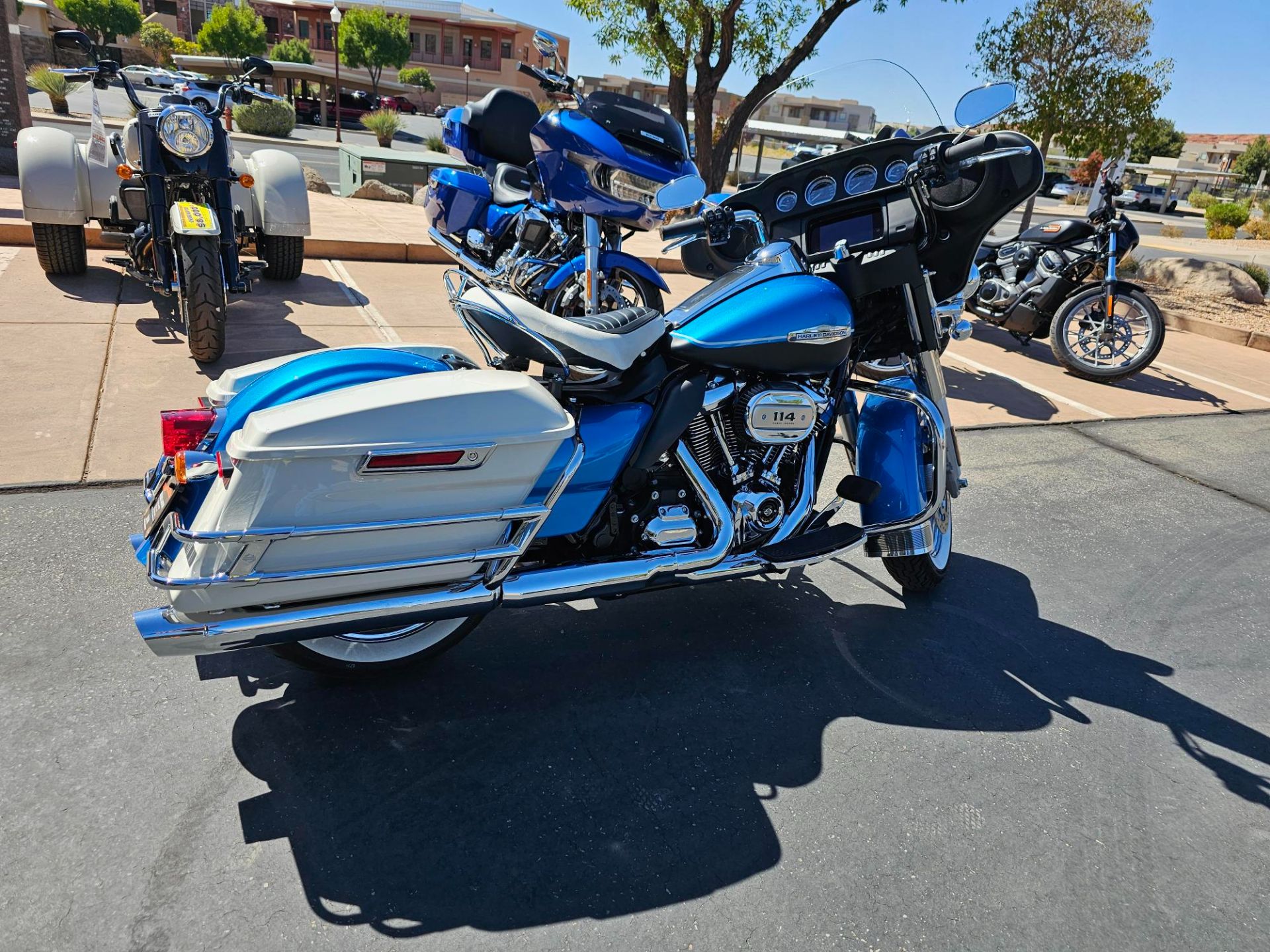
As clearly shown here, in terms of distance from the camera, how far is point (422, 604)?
232 cm

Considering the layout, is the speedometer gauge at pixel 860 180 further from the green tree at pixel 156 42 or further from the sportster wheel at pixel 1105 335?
the green tree at pixel 156 42

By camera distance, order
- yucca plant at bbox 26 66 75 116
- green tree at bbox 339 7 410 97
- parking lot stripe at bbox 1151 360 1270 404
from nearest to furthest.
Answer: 1. parking lot stripe at bbox 1151 360 1270 404
2. yucca plant at bbox 26 66 75 116
3. green tree at bbox 339 7 410 97

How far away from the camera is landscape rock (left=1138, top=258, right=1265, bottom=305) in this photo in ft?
40.7

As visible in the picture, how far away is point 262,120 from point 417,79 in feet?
126

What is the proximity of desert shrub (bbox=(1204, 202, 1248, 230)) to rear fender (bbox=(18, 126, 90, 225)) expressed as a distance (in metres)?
31.6

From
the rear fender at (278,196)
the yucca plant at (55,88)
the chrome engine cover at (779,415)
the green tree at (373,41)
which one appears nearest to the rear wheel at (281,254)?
the rear fender at (278,196)

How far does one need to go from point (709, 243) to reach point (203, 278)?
3110 millimetres

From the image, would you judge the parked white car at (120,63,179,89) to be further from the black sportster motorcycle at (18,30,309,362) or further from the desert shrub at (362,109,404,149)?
the desert shrub at (362,109,404,149)

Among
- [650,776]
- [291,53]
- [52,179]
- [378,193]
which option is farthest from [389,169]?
[291,53]

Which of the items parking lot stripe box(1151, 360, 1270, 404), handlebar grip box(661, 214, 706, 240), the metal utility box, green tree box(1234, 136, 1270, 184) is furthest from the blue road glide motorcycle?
green tree box(1234, 136, 1270, 184)

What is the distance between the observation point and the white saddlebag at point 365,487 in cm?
200

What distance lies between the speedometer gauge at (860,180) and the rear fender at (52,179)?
555 centimetres

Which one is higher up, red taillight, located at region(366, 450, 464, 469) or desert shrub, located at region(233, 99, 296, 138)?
desert shrub, located at region(233, 99, 296, 138)

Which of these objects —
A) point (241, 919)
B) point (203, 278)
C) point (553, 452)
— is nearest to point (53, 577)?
point (241, 919)
